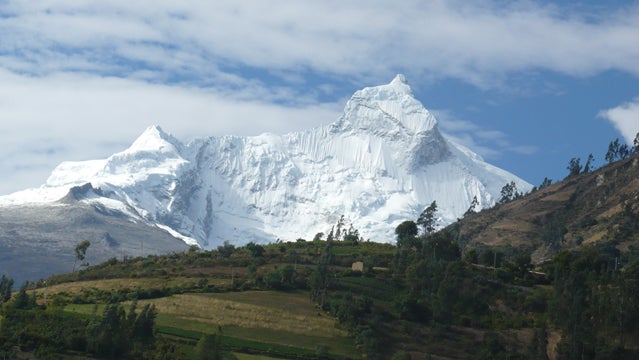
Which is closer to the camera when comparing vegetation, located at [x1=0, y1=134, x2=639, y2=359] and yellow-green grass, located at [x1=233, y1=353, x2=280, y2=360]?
yellow-green grass, located at [x1=233, y1=353, x2=280, y2=360]

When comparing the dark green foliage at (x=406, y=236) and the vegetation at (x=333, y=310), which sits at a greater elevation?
the dark green foliage at (x=406, y=236)

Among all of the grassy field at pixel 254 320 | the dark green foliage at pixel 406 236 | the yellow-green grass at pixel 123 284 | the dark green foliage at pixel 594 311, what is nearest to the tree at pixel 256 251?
the yellow-green grass at pixel 123 284

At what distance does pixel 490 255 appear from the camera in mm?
164375

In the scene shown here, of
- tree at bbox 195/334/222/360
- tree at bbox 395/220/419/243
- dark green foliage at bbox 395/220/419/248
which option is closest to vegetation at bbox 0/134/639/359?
tree at bbox 195/334/222/360

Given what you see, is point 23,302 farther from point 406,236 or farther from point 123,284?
point 406,236

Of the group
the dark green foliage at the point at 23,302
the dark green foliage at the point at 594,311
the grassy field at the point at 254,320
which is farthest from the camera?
the dark green foliage at the point at 23,302

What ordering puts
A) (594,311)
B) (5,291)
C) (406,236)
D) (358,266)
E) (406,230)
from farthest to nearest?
(406,230)
(406,236)
(358,266)
(5,291)
(594,311)

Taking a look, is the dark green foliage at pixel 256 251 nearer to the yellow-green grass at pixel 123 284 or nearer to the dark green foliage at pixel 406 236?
the yellow-green grass at pixel 123 284

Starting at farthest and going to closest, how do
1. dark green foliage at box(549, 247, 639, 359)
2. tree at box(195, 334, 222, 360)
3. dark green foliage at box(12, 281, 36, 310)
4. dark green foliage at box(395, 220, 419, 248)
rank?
dark green foliage at box(395, 220, 419, 248)
dark green foliage at box(12, 281, 36, 310)
dark green foliage at box(549, 247, 639, 359)
tree at box(195, 334, 222, 360)

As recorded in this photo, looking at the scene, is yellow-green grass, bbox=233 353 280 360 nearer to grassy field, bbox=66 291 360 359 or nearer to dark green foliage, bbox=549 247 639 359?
grassy field, bbox=66 291 360 359

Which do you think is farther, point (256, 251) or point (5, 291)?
point (256, 251)

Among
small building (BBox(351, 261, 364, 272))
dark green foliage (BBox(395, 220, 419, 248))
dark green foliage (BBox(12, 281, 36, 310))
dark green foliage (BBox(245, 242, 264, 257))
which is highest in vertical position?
dark green foliage (BBox(395, 220, 419, 248))

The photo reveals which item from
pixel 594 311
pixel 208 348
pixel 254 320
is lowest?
pixel 208 348

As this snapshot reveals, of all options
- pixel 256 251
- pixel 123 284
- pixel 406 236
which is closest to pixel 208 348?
pixel 123 284
